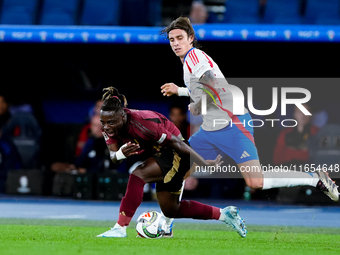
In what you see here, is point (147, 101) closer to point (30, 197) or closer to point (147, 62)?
point (147, 62)

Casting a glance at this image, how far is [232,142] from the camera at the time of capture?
19.9 ft

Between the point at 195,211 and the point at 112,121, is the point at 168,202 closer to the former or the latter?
the point at 195,211

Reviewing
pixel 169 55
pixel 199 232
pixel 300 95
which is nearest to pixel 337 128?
pixel 300 95

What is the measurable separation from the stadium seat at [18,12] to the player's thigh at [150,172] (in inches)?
271

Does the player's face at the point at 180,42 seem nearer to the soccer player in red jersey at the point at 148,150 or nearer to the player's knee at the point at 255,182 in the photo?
the soccer player in red jersey at the point at 148,150

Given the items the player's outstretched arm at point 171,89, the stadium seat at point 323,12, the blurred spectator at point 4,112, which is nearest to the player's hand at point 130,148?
the player's outstretched arm at point 171,89

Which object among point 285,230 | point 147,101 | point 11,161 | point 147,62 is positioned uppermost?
point 147,62

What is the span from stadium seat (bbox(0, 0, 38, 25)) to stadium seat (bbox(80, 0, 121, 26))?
105cm

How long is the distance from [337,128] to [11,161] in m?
6.30

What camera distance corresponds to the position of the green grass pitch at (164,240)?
458cm

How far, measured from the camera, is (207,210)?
19.8ft

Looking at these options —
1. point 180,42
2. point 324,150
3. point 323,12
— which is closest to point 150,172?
point 180,42

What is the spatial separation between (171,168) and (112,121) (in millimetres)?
737

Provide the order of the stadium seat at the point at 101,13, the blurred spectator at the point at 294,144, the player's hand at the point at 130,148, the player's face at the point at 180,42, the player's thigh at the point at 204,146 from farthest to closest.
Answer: the stadium seat at the point at 101,13 < the blurred spectator at the point at 294,144 < the player's thigh at the point at 204,146 < the player's face at the point at 180,42 < the player's hand at the point at 130,148
